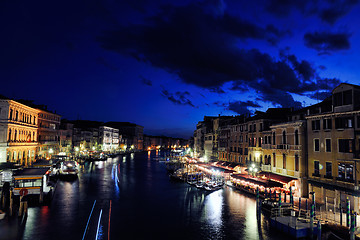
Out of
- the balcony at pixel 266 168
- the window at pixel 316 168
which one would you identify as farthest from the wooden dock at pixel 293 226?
the balcony at pixel 266 168

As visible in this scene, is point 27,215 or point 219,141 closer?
point 27,215

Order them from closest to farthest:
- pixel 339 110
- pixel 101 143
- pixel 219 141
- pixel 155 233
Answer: pixel 155 233 → pixel 339 110 → pixel 219 141 → pixel 101 143

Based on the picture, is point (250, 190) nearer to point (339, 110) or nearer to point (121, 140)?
point (339, 110)

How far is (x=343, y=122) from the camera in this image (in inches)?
1006

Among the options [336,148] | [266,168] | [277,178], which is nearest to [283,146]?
[277,178]

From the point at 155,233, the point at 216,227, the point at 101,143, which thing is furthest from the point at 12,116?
the point at 101,143

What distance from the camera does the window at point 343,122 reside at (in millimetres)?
24891

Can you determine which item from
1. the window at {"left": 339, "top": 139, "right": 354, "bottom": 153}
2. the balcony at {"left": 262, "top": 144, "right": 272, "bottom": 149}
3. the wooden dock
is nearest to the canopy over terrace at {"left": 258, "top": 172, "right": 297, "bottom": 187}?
the balcony at {"left": 262, "top": 144, "right": 272, "bottom": 149}

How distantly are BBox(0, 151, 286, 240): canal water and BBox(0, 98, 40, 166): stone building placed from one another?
16057mm

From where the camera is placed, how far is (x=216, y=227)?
73.9 ft

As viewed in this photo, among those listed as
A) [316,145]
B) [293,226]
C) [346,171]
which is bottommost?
[293,226]

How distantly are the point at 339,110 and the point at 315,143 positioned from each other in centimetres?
504

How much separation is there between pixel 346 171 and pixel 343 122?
4.92m

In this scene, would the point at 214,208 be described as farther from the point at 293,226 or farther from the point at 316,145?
the point at 316,145
